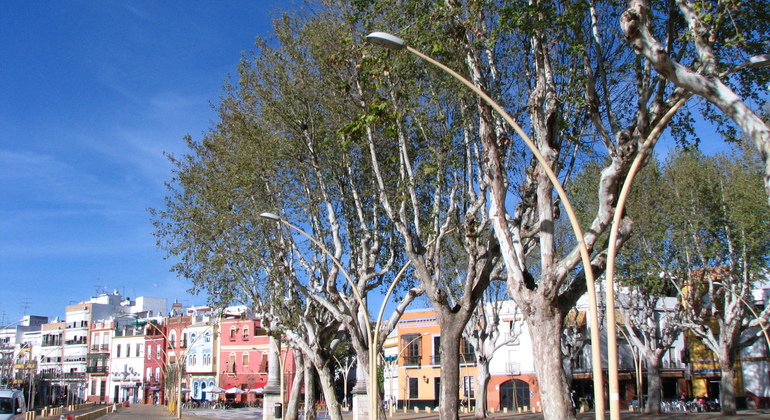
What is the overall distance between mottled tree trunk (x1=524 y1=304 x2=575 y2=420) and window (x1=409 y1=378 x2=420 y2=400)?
4481 cm

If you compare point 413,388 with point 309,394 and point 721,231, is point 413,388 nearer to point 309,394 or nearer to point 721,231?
point 309,394

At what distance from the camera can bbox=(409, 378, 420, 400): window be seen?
5544 cm

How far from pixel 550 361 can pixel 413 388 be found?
45699mm

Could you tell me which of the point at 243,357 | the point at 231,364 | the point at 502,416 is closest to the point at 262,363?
the point at 243,357

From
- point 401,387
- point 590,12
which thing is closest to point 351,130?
point 590,12

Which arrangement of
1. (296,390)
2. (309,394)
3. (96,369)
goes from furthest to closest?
(96,369)
(296,390)
(309,394)

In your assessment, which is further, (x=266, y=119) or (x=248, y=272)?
(x=248, y=272)

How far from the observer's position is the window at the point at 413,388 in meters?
55.4

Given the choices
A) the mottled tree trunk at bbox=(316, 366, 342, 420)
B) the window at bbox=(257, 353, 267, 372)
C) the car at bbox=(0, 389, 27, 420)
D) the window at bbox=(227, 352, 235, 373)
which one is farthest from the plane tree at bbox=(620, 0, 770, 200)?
the window at bbox=(227, 352, 235, 373)

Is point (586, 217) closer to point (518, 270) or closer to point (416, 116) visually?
point (416, 116)

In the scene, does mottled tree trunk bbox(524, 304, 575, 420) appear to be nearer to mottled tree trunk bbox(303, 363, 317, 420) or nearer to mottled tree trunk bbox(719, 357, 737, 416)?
mottled tree trunk bbox(303, 363, 317, 420)

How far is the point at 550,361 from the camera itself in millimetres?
11680

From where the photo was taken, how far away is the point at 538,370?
11.9 meters

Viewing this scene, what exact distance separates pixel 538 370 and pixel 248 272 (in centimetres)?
1652
